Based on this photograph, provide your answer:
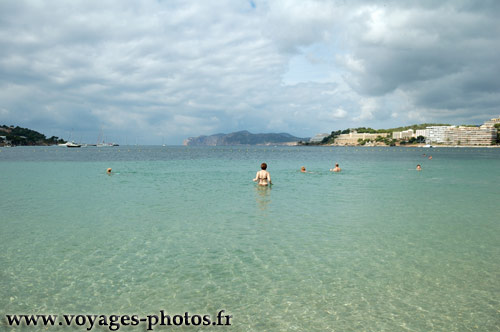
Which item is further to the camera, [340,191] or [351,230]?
[340,191]

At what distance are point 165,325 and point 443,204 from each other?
1979 cm

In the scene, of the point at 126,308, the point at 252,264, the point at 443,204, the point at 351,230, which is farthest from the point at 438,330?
the point at 443,204

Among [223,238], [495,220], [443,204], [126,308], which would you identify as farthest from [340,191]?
[126,308]

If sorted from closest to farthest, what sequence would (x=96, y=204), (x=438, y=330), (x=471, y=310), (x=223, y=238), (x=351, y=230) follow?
(x=438, y=330) < (x=471, y=310) < (x=223, y=238) < (x=351, y=230) < (x=96, y=204)

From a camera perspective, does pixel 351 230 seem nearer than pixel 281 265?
No

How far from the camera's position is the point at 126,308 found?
24.5 feet

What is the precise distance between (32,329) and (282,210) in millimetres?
13520

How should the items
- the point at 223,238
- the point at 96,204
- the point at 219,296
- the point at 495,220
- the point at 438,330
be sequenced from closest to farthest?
1. the point at 438,330
2. the point at 219,296
3. the point at 223,238
4. the point at 495,220
5. the point at 96,204

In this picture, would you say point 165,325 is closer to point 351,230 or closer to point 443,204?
point 351,230

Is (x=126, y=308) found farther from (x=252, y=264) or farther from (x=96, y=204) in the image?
(x=96, y=204)

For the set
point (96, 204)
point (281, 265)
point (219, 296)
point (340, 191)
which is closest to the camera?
point (219, 296)

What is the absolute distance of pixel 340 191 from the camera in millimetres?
26484

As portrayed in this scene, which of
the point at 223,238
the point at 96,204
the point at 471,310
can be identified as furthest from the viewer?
the point at 96,204

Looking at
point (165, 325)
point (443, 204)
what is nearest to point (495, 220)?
point (443, 204)
